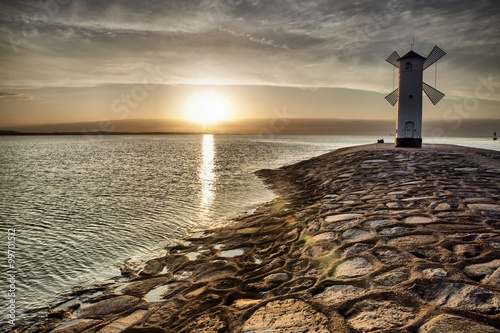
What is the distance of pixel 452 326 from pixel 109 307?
12.2 ft

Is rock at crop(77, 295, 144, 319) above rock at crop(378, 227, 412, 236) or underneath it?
underneath

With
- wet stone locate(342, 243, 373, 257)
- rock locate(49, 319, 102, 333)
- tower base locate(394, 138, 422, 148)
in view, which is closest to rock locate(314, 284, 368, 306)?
wet stone locate(342, 243, 373, 257)

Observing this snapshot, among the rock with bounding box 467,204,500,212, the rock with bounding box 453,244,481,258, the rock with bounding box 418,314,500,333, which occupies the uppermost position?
the rock with bounding box 467,204,500,212

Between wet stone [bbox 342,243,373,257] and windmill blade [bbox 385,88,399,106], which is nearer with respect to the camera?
wet stone [bbox 342,243,373,257]

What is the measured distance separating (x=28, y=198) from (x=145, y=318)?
11877mm

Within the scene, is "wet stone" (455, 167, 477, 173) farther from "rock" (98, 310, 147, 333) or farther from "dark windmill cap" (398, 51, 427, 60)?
"dark windmill cap" (398, 51, 427, 60)

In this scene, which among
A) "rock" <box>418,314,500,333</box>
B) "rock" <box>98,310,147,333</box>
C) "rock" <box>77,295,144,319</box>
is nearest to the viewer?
"rock" <box>418,314,500,333</box>

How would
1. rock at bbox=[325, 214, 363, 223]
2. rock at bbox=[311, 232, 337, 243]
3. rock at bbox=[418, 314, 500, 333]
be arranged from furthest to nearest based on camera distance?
rock at bbox=[325, 214, 363, 223]
rock at bbox=[311, 232, 337, 243]
rock at bbox=[418, 314, 500, 333]

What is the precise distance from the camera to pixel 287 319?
2785mm

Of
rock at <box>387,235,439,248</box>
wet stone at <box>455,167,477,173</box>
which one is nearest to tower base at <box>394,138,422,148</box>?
wet stone at <box>455,167,477,173</box>

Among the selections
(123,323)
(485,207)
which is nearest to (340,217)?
(485,207)

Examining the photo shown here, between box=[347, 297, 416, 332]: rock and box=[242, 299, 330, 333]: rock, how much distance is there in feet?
0.87

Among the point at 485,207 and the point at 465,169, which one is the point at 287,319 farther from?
the point at 465,169

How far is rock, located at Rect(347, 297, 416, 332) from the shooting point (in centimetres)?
245
